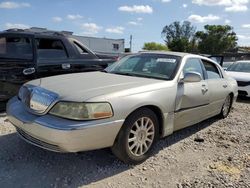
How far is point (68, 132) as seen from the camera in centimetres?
321

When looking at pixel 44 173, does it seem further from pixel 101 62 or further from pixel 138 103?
pixel 101 62

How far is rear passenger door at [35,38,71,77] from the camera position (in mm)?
5963

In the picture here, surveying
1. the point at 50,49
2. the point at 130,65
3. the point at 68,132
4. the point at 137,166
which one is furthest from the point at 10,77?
the point at 137,166

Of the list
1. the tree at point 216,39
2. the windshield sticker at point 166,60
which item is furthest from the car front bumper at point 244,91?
the tree at point 216,39

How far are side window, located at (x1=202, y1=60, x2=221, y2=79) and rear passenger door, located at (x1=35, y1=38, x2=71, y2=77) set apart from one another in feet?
9.00

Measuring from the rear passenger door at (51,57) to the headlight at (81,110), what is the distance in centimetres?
270

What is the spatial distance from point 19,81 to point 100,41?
87.2 feet

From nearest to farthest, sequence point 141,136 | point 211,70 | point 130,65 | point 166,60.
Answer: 1. point 141,136
2. point 166,60
3. point 130,65
4. point 211,70

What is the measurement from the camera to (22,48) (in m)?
5.91

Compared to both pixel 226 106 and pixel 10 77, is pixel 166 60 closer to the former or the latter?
pixel 226 106

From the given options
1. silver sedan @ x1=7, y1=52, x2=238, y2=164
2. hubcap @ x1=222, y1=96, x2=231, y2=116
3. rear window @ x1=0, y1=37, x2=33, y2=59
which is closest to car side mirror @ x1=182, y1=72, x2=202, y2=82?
silver sedan @ x1=7, y1=52, x2=238, y2=164

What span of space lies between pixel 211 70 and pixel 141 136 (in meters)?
2.53

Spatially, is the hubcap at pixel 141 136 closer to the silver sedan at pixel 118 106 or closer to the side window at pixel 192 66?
the silver sedan at pixel 118 106

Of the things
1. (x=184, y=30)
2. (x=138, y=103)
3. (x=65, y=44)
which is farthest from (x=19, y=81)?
(x=184, y=30)
